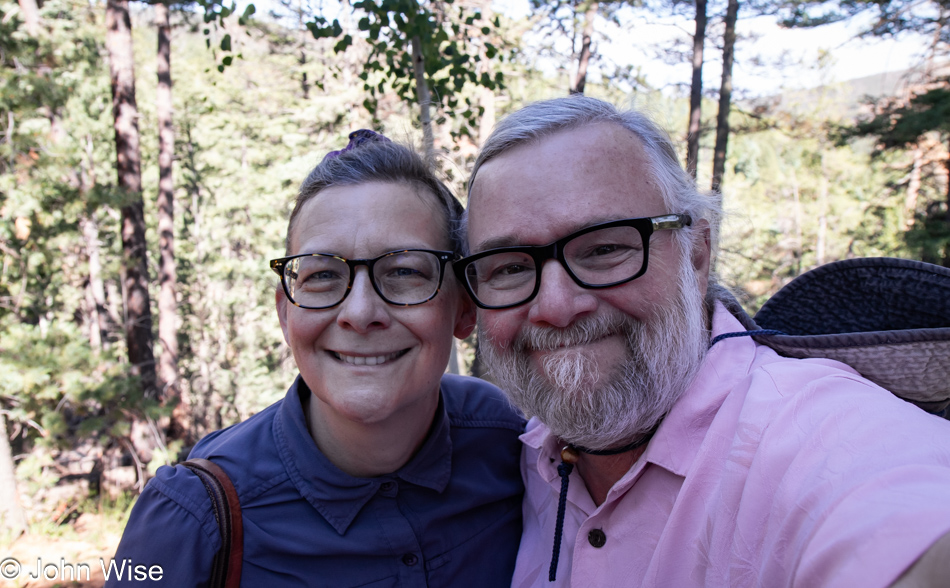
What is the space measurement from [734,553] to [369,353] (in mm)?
1116

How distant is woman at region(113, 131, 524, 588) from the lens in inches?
64.9

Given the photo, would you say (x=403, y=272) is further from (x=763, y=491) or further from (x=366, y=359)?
(x=763, y=491)

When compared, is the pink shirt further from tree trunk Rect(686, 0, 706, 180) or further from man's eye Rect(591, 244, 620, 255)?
tree trunk Rect(686, 0, 706, 180)

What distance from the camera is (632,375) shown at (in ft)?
5.25

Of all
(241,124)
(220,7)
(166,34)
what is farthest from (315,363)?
(241,124)

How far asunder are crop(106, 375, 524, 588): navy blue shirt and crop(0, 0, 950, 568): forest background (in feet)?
4.08

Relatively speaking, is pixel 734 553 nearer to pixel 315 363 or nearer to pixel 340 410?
pixel 340 410

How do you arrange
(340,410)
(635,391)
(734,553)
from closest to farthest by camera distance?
(734,553) → (635,391) → (340,410)

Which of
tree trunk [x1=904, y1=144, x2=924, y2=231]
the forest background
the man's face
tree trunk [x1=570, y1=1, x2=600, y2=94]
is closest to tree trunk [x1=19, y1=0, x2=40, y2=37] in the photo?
the forest background

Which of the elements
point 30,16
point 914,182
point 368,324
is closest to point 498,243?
point 368,324

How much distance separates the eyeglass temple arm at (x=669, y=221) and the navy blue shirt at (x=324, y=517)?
105cm

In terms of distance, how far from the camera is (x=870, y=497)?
871 mm

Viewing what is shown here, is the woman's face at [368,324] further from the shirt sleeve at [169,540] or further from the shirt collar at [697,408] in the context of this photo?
the shirt collar at [697,408]

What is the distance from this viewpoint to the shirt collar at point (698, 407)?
4.85ft
